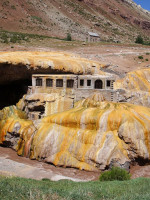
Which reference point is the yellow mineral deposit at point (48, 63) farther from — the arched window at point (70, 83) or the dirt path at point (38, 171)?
the dirt path at point (38, 171)

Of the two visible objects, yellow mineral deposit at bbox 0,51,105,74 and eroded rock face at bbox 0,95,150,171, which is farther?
yellow mineral deposit at bbox 0,51,105,74

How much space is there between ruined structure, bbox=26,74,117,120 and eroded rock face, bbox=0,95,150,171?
11.7 feet

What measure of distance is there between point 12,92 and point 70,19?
249 ft

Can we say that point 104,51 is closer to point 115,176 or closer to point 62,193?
point 115,176

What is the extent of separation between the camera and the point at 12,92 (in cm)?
4025

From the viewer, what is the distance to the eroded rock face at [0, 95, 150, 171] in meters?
24.4

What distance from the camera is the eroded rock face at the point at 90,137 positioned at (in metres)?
24.4

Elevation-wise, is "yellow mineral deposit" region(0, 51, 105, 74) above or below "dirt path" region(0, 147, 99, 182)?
above

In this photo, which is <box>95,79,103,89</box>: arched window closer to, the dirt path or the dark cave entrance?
the dark cave entrance

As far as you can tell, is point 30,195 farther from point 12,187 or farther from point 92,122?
point 92,122

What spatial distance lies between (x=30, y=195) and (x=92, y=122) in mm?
16139

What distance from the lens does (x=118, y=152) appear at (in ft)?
79.1

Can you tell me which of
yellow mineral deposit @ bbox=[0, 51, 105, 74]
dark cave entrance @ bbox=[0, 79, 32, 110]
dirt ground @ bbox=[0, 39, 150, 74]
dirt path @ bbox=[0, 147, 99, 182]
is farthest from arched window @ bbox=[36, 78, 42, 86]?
dirt ground @ bbox=[0, 39, 150, 74]

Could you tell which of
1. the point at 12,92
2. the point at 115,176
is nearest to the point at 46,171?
the point at 115,176
